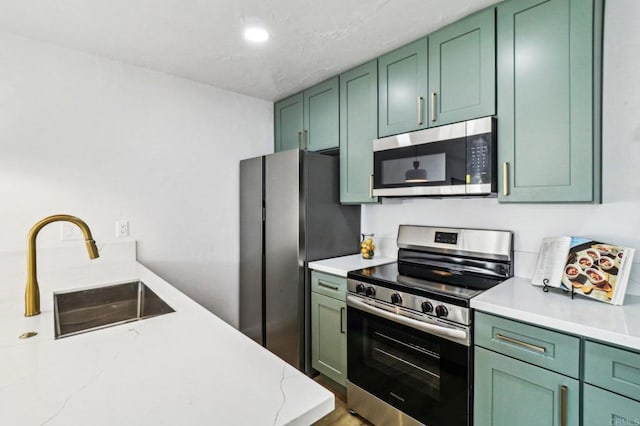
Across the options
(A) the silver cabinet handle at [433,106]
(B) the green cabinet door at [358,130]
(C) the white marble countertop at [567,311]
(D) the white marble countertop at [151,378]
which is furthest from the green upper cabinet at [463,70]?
(D) the white marble countertop at [151,378]

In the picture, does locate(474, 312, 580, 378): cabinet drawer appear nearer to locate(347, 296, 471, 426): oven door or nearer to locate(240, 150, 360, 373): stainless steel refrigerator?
locate(347, 296, 471, 426): oven door

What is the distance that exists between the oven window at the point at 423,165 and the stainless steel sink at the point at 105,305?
149 cm

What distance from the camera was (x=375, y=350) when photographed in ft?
5.98

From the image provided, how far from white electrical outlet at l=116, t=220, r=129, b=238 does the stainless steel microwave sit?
5.81 ft

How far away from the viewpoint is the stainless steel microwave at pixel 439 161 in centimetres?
164

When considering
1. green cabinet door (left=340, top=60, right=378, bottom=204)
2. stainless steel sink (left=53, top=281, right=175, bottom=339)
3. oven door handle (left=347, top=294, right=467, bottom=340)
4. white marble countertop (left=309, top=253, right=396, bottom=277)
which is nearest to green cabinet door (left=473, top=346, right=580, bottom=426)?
oven door handle (left=347, top=294, right=467, bottom=340)

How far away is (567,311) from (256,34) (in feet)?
6.80

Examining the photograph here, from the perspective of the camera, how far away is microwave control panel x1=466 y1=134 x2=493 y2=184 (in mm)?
1625

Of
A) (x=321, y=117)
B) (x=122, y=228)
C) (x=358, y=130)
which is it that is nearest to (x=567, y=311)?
(x=358, y=130)

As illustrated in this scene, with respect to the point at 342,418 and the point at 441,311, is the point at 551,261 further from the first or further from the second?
the point at 342,418

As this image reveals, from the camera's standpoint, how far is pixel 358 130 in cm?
230

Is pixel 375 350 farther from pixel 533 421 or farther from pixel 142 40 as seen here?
pixel 142 40

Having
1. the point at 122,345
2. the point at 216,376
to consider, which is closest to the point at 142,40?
the point at 122,345

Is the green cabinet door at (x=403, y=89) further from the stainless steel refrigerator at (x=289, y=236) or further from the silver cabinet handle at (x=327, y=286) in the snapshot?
the silver cabinet handle at (x=327, y=286)
